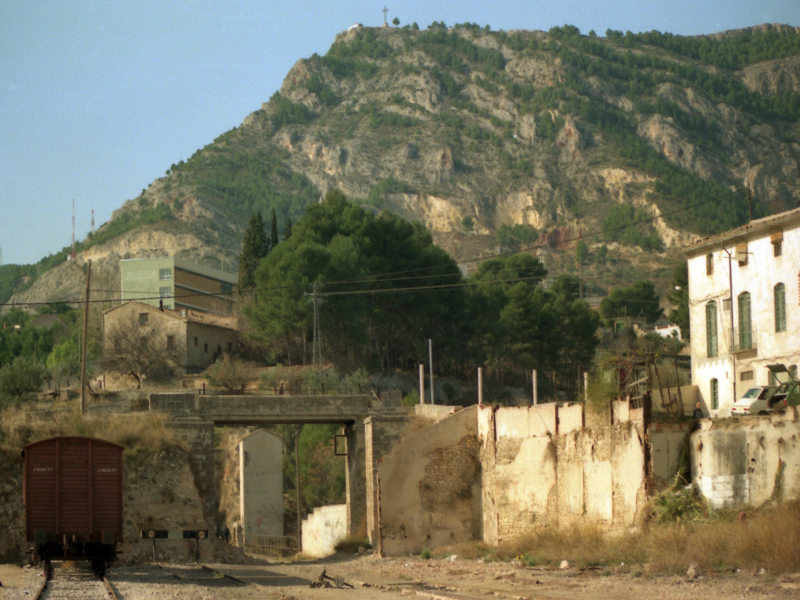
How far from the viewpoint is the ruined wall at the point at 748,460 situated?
74.7 feet

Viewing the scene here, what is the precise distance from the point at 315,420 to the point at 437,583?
54.9 ft

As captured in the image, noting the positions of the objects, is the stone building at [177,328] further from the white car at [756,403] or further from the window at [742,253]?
the white car at [756,403]

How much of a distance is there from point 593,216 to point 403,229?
11480 centimetres

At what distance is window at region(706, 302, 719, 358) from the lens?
120 ft

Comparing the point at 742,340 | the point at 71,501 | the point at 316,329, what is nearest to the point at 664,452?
the point at 742,340

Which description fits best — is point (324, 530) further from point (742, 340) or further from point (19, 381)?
point (19, 381)

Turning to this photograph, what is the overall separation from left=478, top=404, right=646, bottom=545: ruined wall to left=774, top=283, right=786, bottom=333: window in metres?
9.38

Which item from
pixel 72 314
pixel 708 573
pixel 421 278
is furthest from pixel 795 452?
pixel 72 314

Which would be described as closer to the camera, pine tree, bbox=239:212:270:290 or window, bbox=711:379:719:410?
window, bbox=711:379:719:410

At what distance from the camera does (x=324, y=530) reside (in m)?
43.7

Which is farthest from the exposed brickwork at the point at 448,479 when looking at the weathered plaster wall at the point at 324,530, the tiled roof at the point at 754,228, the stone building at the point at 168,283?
the stone building at the point at 168,283

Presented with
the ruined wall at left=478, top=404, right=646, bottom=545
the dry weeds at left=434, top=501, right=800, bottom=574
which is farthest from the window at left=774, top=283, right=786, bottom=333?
the dry weeds at left=434, top=501, right=800, bottom=574

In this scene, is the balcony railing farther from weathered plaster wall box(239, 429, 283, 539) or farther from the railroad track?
weathered plaster wall box(239, 429, 283, 539)

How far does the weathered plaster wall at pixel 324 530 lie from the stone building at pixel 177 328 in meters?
22.9
